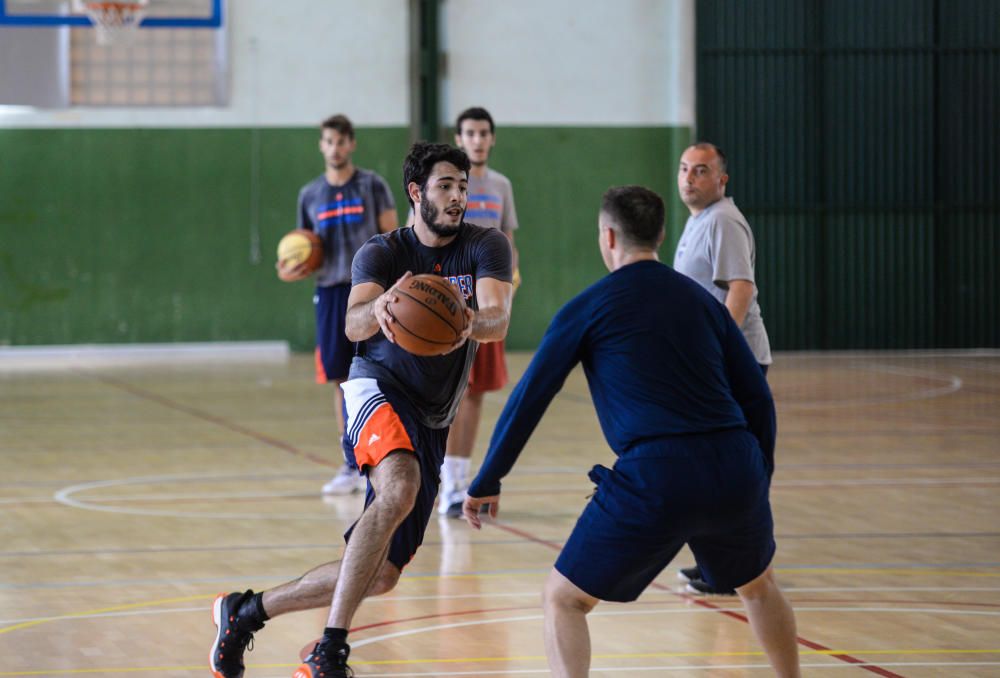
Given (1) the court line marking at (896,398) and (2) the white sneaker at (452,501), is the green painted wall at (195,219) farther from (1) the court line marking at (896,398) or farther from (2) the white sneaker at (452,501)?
(2) the white sneaker at (452,501)

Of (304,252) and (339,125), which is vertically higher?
(339,125)

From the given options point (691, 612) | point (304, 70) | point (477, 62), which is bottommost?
point (691, 612)

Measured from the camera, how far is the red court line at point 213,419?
9773mm

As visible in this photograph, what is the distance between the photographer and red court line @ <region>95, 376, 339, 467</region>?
385 inches

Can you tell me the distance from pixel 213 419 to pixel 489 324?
7.72 meters

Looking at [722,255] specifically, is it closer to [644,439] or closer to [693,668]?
[693,668]

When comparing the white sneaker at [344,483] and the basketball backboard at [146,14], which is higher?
the basketball backboard at [146,14]

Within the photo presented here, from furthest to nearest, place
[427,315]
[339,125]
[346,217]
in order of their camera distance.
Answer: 1. [346,217]
2. [339,125]
3. [427,315]

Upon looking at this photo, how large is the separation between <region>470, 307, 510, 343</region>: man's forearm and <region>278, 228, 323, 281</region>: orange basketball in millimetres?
3793

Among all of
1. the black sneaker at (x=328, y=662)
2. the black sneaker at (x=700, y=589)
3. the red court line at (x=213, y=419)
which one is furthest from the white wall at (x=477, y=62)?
the black sneaker at (x=328, y=662)

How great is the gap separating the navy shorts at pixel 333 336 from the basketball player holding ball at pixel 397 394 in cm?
342

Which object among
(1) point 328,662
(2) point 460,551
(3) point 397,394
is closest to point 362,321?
(3) point 397,394

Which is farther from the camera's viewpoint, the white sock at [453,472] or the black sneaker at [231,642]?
the white sock at [453,472]

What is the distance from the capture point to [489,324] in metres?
4.49
